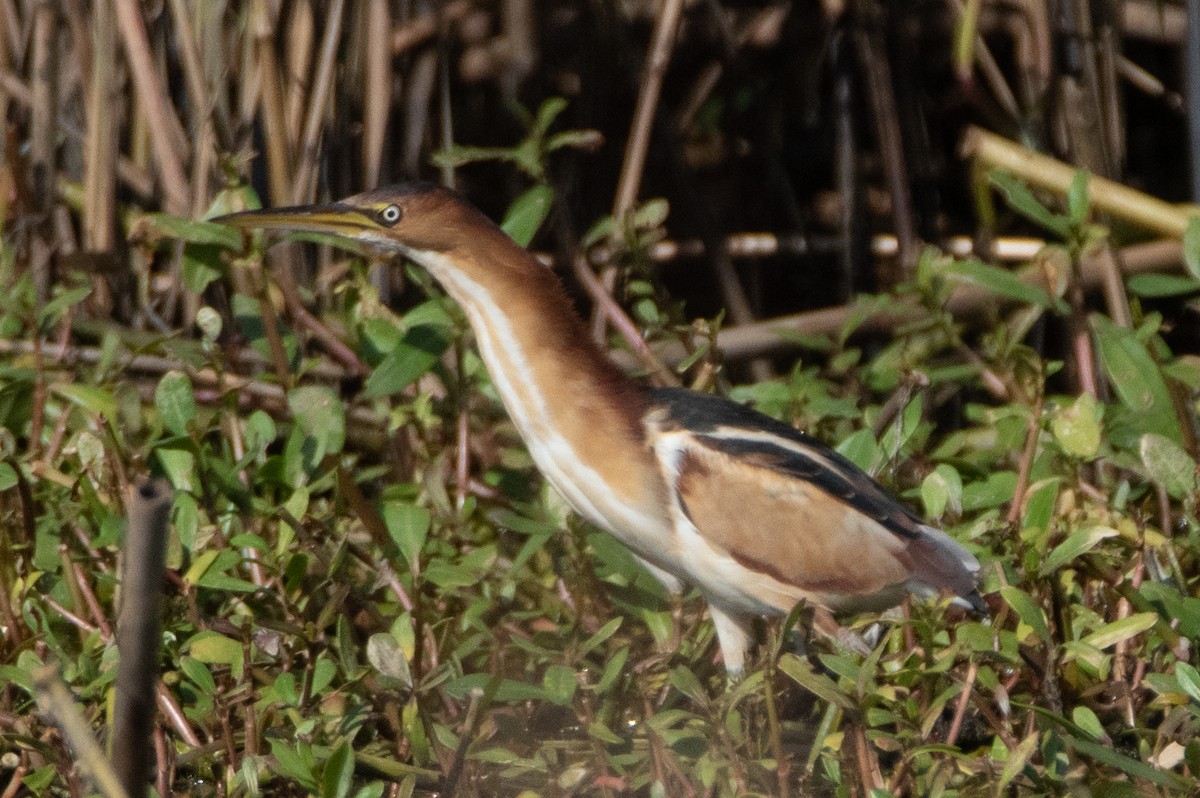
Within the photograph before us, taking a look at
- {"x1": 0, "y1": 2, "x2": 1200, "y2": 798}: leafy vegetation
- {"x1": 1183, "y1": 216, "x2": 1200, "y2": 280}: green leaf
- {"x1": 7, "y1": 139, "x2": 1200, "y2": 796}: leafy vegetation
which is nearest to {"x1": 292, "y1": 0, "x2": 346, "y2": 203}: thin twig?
{"x1": 0, "y1": 2, "x2": 1200, "y2": 798}: leafy vegetation

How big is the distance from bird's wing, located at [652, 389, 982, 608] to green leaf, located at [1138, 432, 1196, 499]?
0.25m

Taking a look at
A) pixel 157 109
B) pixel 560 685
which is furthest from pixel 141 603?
pixel 157 109

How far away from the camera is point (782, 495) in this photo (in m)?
1.96

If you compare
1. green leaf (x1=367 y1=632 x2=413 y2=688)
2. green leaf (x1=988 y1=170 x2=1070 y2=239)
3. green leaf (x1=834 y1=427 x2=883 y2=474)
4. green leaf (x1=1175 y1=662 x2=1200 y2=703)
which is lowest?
green leaf (x1=1175 y1=662 x2=1200 y2=703)

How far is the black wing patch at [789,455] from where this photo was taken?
6.43 ft

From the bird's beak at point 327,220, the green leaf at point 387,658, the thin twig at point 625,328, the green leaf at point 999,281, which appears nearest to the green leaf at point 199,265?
the bird's beak at point 327,220

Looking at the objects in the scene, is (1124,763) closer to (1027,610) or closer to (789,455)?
(1027,610)

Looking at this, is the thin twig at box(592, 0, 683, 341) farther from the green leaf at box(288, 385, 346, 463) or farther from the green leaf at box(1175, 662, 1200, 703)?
the green leaf at box(1175, 662, 1200, 703)

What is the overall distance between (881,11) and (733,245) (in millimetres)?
591

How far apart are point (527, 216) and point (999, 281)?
703 mm

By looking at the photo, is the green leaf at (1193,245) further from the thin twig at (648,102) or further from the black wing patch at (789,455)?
the thin twig at (648,102)

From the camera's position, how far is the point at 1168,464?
1863 mm

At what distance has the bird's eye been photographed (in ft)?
6.42

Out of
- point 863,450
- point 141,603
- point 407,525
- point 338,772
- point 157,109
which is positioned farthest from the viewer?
point 157,109
